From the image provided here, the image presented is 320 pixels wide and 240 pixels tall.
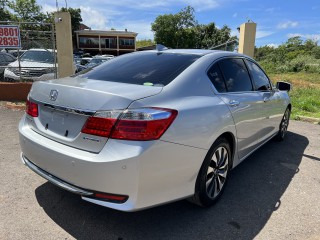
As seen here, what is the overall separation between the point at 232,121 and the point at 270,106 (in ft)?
5.20

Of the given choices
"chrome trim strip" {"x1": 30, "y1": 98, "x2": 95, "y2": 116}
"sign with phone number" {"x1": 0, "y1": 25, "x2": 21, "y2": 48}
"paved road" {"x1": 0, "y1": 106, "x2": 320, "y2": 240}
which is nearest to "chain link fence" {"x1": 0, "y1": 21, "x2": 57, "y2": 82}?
"sign with phone number" {"x1": 0, "y1": 25, "x2": 21, "y2": 48}

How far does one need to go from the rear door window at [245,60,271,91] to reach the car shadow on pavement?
4.53 ft

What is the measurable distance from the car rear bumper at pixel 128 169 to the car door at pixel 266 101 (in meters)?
1.99

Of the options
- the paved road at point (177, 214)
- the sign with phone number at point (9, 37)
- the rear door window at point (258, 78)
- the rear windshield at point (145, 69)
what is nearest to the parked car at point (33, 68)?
the sign with phone number at point (9, 37)

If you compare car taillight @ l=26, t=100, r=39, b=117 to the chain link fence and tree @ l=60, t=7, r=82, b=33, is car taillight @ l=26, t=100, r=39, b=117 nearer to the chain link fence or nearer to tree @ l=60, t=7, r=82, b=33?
the chain link fence

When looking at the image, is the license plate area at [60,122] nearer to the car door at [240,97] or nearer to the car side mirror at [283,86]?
the car door at [240,97]

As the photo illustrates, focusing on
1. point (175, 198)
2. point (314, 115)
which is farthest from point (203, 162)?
point (314, 115)

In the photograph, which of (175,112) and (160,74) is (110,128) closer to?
(175,112)

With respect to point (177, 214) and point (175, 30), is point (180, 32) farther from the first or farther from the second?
point (177, 214)

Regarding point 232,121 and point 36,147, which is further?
point 232,121

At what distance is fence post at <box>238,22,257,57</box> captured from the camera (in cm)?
939

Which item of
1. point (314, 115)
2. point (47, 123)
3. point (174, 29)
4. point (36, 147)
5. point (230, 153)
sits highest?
point (174, 29)

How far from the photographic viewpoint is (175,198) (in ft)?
9.04

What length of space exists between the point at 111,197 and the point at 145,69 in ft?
4.92
